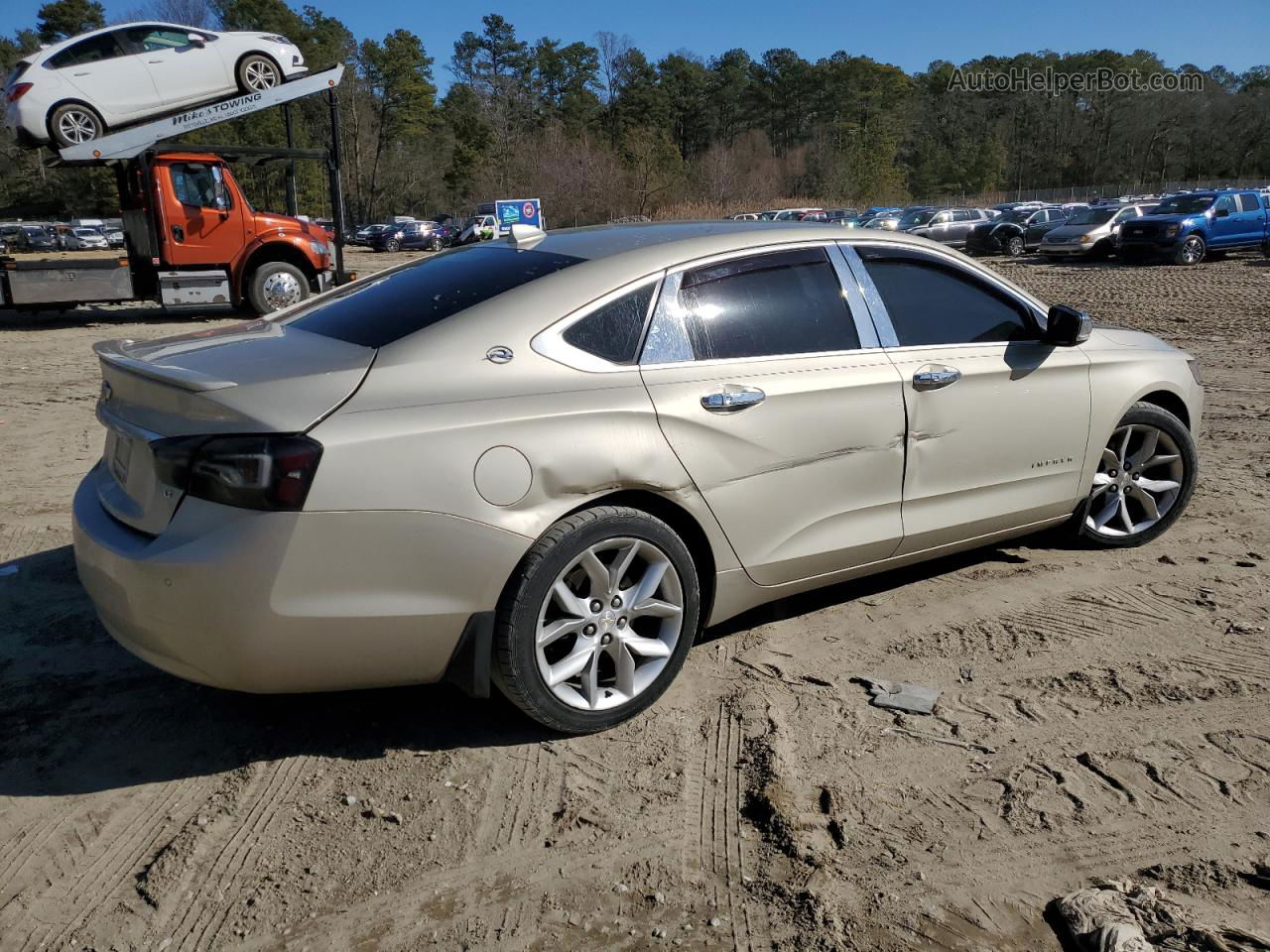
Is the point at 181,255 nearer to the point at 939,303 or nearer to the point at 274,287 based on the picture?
the point at 274,287

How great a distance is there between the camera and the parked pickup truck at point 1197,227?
2378 centimetres

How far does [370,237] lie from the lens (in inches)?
1842

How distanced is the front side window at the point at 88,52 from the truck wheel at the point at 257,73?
177 cm

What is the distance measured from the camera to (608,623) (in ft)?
10.8

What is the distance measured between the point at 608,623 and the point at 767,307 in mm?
1301

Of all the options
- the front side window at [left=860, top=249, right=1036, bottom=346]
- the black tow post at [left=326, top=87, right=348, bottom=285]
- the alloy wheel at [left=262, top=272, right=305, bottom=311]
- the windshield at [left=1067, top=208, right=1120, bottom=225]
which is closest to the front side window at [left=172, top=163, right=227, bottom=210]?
the alloy wheel at [left=262, top=272, right=305, bottom=311]

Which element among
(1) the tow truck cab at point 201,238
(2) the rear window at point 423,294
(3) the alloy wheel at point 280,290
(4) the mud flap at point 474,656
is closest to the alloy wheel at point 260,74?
(1) the tow truck cab at point 201,238

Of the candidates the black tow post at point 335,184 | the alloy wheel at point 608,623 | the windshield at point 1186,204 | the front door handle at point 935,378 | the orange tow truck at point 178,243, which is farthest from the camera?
the windshield at point 1186,204

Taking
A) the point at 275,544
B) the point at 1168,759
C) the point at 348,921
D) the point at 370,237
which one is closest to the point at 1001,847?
the point at 1168,759

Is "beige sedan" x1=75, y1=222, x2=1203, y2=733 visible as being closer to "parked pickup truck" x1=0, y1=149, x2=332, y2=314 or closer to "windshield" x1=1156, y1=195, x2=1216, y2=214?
"parked pickup truck" x1=0, y1=149, x2=332, y2=314

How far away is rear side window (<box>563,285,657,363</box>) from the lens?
10.9ft

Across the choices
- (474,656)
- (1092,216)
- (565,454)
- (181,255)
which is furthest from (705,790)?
(1092,216)

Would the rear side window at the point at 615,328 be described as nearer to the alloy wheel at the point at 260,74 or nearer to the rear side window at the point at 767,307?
the rear side window at the point at 767,307

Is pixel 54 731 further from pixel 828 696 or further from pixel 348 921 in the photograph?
pixel 828 696
